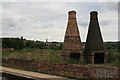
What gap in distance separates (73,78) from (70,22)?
18.9 feet

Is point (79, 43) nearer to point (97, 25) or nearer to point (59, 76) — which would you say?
point (97, 25)

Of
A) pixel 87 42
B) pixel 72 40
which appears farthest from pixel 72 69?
pixel 87 42

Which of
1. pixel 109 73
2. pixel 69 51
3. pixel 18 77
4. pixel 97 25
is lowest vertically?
pixel 18 77

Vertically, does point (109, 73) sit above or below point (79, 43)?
below

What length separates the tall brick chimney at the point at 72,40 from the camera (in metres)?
15.4

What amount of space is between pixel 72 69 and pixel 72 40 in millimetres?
3757

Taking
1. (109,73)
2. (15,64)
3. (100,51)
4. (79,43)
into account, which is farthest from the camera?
(15,64)

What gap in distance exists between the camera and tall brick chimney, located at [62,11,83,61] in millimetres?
15438

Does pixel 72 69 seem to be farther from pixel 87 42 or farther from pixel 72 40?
pixel 87 42

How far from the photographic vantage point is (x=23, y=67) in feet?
55.4

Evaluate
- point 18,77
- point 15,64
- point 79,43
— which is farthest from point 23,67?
point 79,43

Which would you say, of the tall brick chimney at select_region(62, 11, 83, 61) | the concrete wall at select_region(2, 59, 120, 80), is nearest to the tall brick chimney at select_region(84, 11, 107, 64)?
the tall brick chimney at select_region(62, 11, 83, 61)

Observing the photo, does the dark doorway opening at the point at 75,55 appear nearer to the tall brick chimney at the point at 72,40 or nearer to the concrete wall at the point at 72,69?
the tall brick chimney at the point at 72,40

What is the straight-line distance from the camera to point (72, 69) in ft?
A: 40.9
